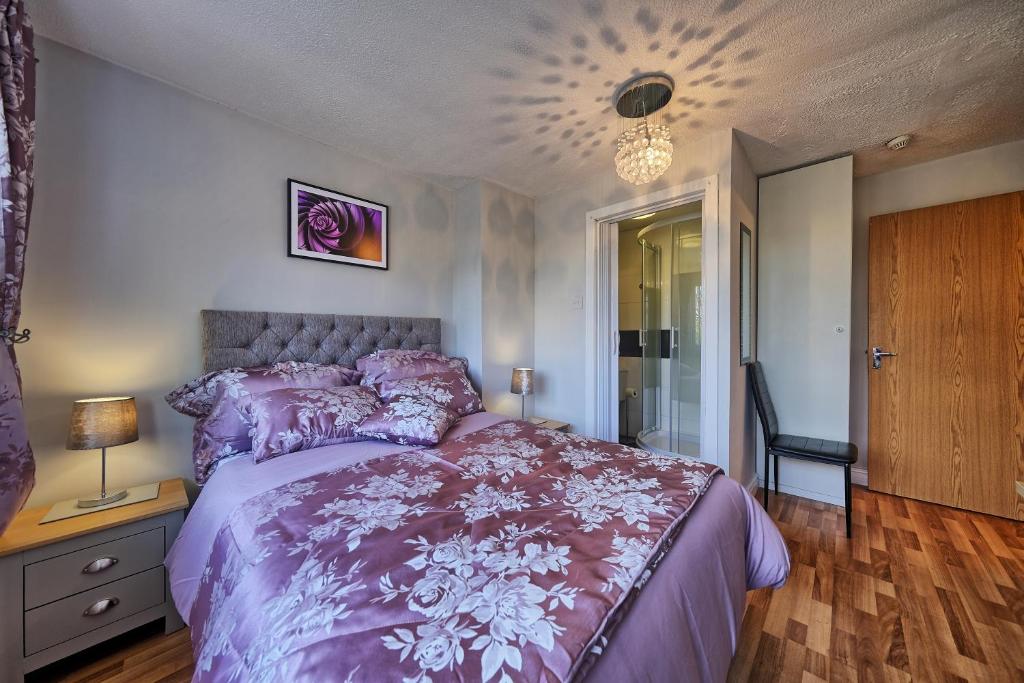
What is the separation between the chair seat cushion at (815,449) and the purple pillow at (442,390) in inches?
80.3

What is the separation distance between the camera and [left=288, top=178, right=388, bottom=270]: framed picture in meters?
2.18

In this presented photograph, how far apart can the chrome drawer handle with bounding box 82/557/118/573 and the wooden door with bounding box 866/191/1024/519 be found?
4357 mm

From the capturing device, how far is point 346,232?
2.38 meters

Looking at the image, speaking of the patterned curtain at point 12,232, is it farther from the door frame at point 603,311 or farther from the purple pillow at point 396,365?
the door frame at point 603,311

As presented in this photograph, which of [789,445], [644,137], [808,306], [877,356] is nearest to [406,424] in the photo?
[644,137]

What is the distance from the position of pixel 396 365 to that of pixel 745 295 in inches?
95.3

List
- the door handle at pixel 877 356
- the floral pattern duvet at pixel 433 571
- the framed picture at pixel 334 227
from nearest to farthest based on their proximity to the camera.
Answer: the floral pattern duvet at pixel 433 571 < the framed picture at pixel 334 227 < the door handle at pixel 877 356

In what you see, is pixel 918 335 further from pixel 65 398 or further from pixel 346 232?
pixel 65 398

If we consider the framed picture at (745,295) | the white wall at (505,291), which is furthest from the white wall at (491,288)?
the framed picture at (745,295)

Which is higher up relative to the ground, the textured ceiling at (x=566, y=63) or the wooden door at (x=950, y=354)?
the textured ceiling at (x=566, y=63)

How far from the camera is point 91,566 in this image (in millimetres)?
1332

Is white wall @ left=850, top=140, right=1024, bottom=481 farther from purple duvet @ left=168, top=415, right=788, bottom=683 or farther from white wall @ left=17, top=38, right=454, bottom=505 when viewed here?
white wall @ left=17, top=38, right=454, bottom=505

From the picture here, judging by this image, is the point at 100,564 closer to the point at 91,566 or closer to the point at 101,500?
the point at 91,566

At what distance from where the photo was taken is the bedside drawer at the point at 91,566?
49.0 inches
